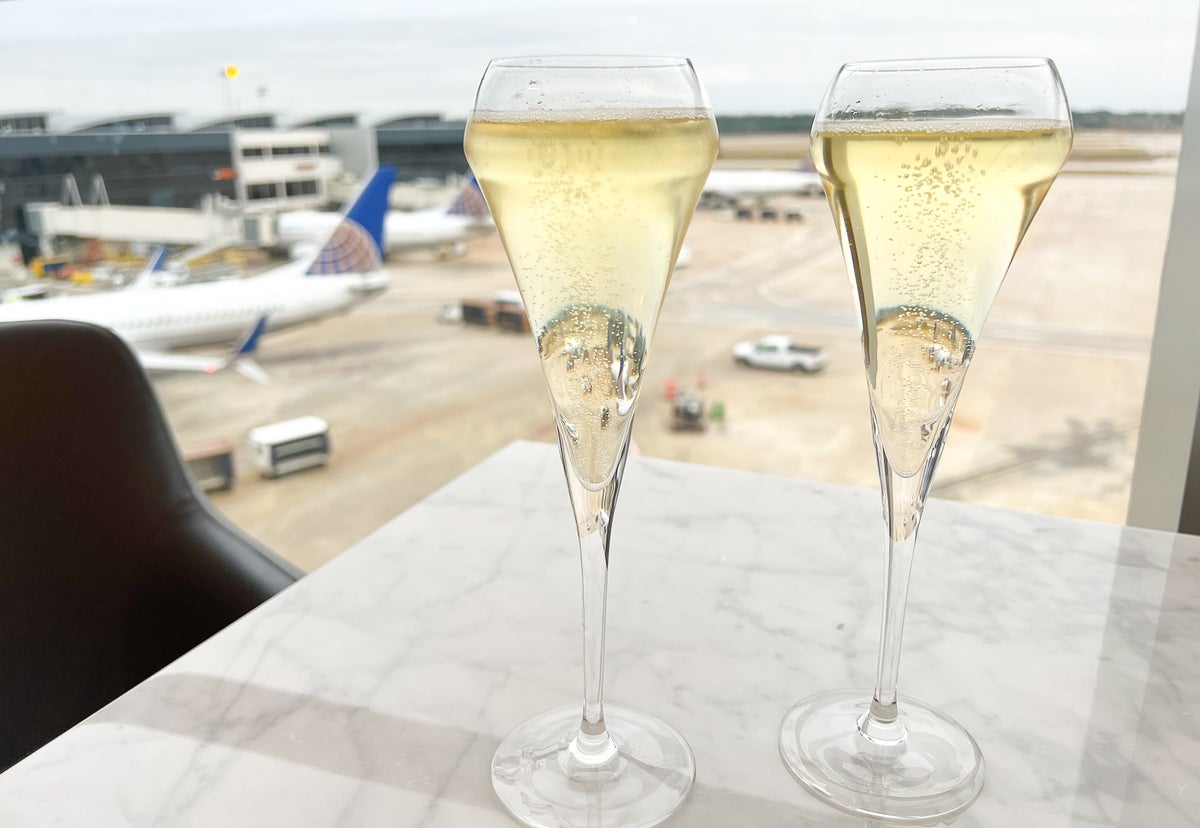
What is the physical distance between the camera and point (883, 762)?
42 cm

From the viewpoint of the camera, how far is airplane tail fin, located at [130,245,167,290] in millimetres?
3312

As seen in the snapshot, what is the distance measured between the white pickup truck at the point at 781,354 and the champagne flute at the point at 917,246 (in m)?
5.02

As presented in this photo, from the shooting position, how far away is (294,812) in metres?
0.38

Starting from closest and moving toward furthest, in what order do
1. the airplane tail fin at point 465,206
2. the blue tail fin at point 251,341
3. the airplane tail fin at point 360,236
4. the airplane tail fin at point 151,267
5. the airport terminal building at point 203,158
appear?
the airport terminal building at point 203,158 → the airplane tail fin at point 151,267 → the airplane tail fin at point 465,206 → the airplane tail fin at point 360,236 → the blue tail fin at point 251,341

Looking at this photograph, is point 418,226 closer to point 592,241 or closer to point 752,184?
point 752,184

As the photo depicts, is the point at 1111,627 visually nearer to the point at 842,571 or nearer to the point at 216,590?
the point at 842,571

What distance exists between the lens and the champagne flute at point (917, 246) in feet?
1.06

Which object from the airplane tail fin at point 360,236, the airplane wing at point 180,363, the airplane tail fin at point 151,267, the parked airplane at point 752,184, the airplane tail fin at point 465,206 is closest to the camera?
the parked airplane at point 752,184

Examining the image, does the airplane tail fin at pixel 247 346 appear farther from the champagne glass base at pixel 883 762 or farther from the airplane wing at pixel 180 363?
the champagne glass base at pixel 883 762

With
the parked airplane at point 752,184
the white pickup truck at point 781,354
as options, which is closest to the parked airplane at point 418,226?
the parked airplane at point 752,184

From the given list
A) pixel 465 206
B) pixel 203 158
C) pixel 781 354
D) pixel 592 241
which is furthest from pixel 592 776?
pixel 781 354

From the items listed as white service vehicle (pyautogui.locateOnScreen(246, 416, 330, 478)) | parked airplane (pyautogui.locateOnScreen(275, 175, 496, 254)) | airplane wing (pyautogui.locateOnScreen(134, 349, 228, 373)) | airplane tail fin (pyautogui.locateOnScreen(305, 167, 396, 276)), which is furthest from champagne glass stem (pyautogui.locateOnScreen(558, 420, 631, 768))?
white service vehicle (pyautogui.locateOnScreen(246, 416, 330, 478))

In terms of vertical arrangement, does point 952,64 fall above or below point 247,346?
above

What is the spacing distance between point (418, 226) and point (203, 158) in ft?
6.38
